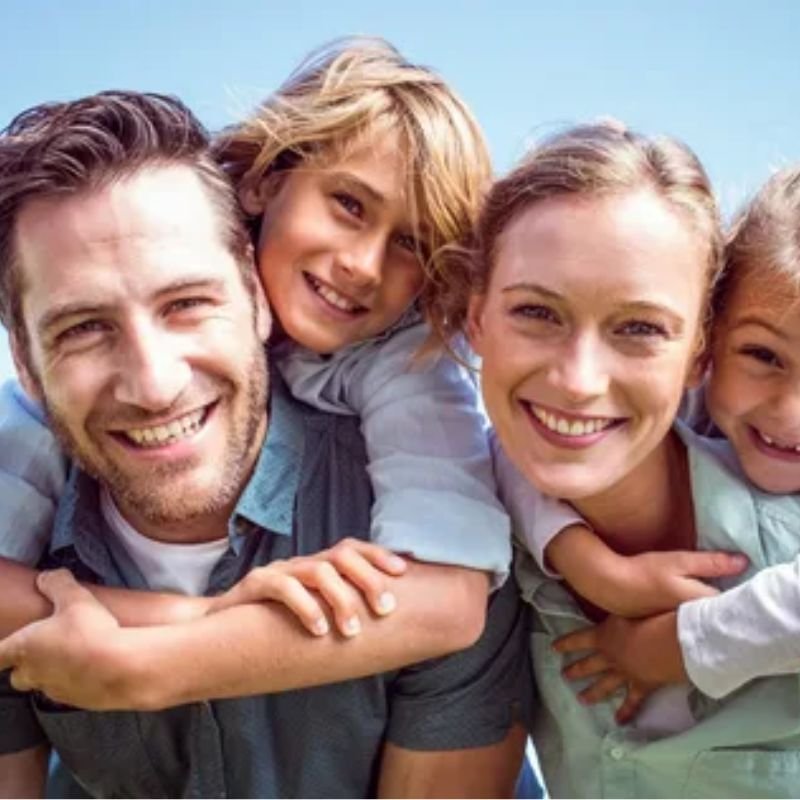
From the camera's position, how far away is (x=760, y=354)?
2.63m

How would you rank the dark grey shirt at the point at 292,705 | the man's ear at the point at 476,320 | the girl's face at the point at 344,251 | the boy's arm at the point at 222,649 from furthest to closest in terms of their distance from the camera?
the girl's face at the point at 344,251 < the dark grey shirt at the point at 292,705 < the man's ear at the point at 476,320 < the boy's arm at the point at 222,649

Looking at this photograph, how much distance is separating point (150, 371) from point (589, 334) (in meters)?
0.94

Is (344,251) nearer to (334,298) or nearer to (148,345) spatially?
(334,298)

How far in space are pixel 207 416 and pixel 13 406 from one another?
54 centimetres

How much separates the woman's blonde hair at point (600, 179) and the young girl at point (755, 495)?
0.11 meters

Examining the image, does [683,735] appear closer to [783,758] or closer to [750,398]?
[783,758]

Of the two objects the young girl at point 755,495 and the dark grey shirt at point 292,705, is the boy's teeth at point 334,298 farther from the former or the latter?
the young girl at point 755,495

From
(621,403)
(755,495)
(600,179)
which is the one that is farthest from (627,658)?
(600,179)

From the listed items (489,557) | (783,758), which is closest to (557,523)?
(489,557)

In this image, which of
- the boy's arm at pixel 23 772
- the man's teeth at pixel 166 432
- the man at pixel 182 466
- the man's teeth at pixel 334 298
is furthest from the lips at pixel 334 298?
the boy's arm at pixel 23 772

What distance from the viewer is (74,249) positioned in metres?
2.71

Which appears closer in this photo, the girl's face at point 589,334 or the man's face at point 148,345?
the girl's face at point 589,334

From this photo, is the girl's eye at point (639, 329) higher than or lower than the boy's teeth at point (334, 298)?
higher

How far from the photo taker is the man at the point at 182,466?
271cm
